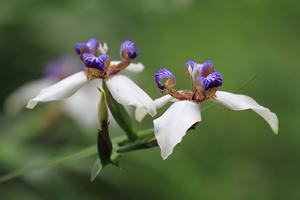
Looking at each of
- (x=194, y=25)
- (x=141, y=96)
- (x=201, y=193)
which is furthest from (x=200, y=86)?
(x=194, y=25)

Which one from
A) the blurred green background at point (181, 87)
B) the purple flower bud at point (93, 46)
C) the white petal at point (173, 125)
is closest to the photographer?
the white petal at point (173, 125)

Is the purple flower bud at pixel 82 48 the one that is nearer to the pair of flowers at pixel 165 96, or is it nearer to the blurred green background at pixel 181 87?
the pair of flowers at pixel 165 96

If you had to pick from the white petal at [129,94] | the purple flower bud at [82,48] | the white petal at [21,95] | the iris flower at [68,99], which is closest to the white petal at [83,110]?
the iris flower at [68,99]

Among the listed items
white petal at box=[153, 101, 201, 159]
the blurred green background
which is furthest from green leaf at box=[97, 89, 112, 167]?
the blurred green background

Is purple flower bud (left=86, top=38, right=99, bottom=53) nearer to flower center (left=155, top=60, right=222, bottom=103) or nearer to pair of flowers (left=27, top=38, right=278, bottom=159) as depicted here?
pair of flowers (left=27, top=38, right=278, bottom=159)

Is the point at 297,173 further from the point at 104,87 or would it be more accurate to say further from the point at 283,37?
the point at 104,87

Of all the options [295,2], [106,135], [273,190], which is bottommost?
[273,190]
